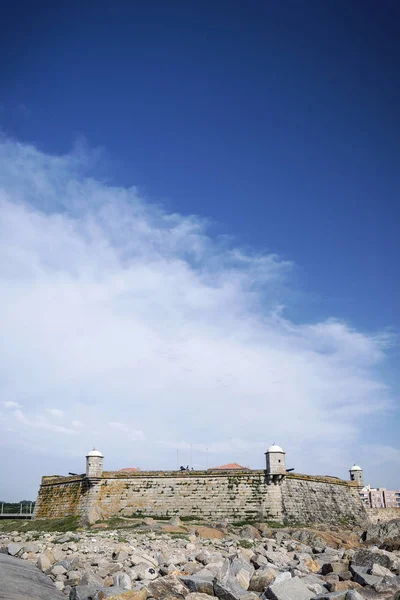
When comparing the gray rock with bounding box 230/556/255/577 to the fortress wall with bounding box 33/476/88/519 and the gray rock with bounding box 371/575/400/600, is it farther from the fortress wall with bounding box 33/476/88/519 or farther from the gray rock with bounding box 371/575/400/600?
the fortress wall with bounding box 33/476/88/519

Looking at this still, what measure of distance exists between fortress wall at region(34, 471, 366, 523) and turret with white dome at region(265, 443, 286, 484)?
0.48 meters

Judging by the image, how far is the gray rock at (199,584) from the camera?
29.0ft

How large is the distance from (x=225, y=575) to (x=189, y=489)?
21242mm

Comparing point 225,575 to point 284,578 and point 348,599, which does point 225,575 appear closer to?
point 284,578

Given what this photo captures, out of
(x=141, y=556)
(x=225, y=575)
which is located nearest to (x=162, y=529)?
(x=141, y=556)

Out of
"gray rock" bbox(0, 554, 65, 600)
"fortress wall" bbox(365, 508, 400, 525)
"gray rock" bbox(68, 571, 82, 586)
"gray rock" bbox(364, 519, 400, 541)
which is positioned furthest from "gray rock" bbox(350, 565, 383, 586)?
"fortress wall" bbox(365, 508, 400, 525)

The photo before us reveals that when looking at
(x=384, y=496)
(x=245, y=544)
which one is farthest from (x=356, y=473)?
(x=384, y=496)

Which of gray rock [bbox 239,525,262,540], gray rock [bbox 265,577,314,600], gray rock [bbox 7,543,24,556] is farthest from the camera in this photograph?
gray rock [bbox 239,525,262,540]

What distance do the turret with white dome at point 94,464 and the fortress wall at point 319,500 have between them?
36.6ft

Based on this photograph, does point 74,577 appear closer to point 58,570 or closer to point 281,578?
point 58,570

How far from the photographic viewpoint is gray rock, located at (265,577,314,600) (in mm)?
8359

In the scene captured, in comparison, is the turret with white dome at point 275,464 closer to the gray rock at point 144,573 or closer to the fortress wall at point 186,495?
the fortress wall at point 186,495

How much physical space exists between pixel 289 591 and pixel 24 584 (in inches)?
177

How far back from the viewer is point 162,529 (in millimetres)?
21562
